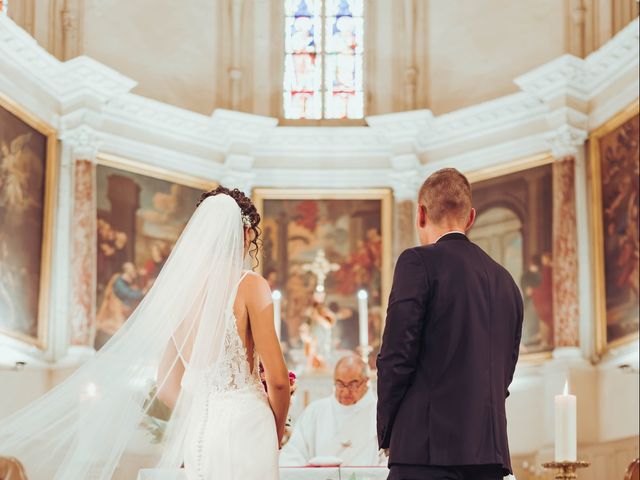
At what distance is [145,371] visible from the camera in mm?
4895

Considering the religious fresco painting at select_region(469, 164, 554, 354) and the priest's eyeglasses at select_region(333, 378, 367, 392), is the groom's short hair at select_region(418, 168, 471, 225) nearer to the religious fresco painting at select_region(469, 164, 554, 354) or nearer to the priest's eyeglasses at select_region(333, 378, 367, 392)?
the priest's eyeglasses at select_region(333, 378, 367, 392)

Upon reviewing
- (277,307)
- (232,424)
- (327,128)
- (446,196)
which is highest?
(327,128)

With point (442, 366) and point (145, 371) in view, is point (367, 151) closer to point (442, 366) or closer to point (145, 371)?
point (145, 371)

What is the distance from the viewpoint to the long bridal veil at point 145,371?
4676 mm

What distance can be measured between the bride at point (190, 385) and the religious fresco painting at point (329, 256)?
10.4 meters

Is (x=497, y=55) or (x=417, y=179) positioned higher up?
(x=497, y=55)

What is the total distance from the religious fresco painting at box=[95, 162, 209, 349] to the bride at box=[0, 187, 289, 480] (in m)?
9.47

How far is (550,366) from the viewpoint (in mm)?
13766

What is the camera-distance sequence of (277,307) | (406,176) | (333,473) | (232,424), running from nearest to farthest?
1. (232,424)
2. (333,473)
3. (277,307)
4. (406,176)

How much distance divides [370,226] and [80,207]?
162 inches

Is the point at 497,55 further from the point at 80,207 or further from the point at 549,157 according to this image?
the point at 80,207

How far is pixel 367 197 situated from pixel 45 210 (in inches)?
178

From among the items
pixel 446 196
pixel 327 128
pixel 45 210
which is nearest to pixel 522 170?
pixel 327 128

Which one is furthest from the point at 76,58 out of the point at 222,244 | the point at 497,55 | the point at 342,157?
the point at 222,244
